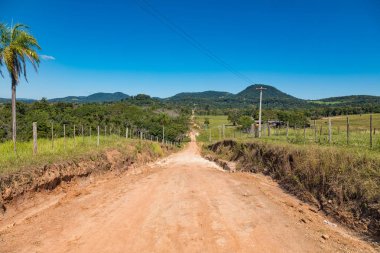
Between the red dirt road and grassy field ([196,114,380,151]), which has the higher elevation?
grassy field ([196,114,380,151])

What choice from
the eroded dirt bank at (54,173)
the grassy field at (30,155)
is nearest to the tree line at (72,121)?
the grassy field at (30,155)

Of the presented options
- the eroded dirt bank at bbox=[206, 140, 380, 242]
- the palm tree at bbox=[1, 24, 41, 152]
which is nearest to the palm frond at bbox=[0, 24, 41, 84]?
the palm tree at bbox=[1, 24, 41, 152]

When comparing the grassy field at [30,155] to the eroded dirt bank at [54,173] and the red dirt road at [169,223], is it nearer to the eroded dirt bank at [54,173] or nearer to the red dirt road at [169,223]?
the eroded dirt bank at [54,173]

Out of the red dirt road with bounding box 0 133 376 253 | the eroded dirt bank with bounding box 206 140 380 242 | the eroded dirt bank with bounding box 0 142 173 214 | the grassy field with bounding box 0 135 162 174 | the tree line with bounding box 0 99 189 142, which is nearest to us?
the red dirt road with bounding box 0 133 376 253

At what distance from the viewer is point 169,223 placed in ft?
27.2

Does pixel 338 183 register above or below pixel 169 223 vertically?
above

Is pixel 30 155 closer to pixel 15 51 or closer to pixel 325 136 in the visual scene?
pixel 15 51

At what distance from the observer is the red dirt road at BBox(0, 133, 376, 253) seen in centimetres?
698

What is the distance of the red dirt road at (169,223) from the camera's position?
6.98 m

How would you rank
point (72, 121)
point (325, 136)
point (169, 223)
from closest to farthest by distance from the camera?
point (169, 223), point (325, 136), point (72, 121)

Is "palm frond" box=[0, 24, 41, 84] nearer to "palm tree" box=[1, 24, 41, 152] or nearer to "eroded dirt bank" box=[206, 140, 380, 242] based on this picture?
"palm tree" box=[1, 24, 41, 152]

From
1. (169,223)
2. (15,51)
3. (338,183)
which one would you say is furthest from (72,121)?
(338,183)

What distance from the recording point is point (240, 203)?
10516 mm

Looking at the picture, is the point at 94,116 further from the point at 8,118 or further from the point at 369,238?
the point at 369,238
